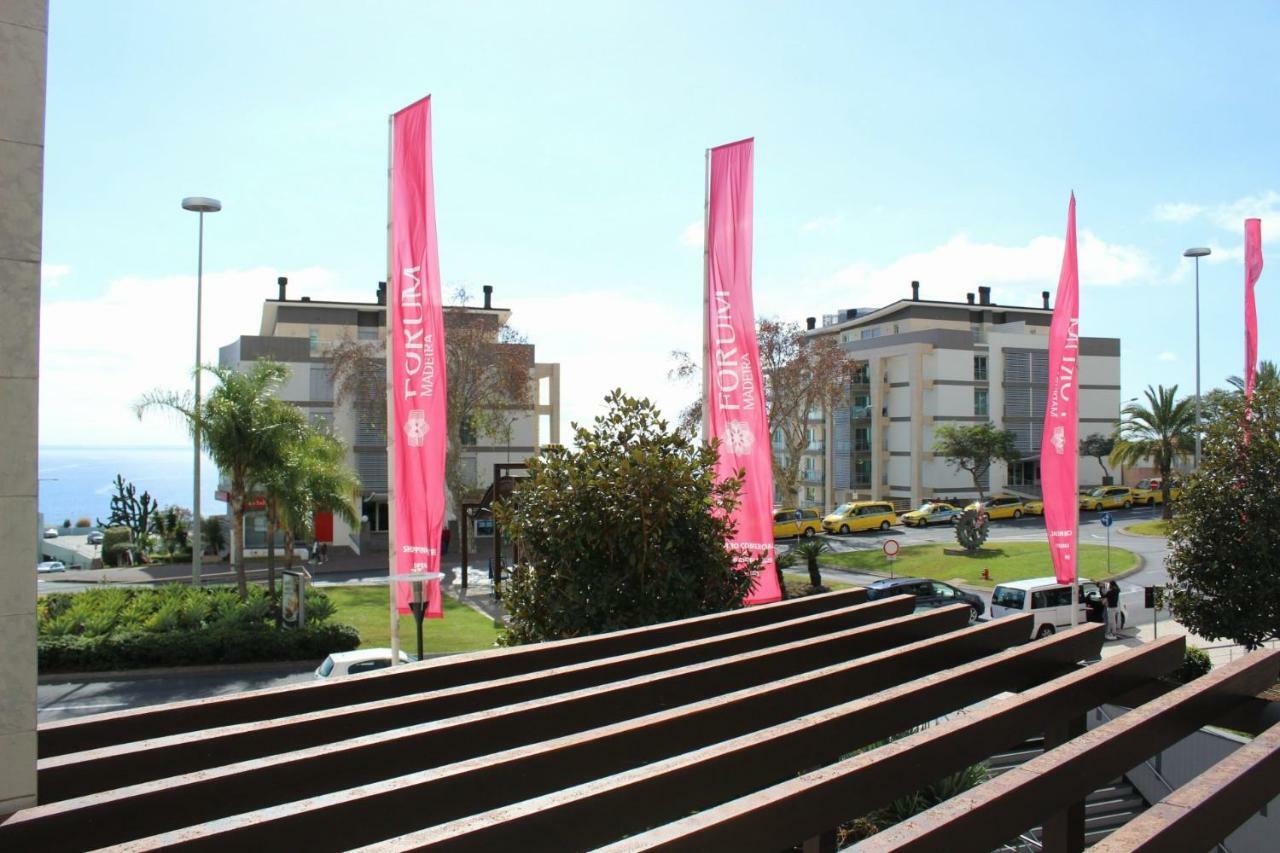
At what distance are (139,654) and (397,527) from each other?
41.6 ft

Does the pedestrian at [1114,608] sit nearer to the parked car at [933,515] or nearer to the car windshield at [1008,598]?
the car windshield at [1008,598]

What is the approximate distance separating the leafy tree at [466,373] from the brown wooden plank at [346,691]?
3625 cm

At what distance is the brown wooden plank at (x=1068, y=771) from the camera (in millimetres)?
2668

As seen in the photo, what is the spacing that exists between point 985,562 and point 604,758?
37881 mm

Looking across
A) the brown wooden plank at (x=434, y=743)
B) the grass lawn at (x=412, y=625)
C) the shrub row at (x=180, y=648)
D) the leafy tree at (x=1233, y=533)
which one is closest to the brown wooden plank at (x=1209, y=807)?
the brown wooden plank at (x=434, y=743)

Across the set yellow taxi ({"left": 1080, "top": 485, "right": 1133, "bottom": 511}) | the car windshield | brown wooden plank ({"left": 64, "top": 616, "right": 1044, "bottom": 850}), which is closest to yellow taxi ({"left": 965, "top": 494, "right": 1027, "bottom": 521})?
yellow taxi ({"left": 1080, "top": 485, "right": 1133, "bottom": 511})

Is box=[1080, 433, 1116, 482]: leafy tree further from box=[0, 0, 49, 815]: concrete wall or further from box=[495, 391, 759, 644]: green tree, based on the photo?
box=[0, 0, 49, 815]: concrete wall

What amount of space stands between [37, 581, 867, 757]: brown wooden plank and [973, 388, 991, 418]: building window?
63.3 meters

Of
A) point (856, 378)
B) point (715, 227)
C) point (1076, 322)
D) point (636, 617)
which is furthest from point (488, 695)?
point (856, 378)

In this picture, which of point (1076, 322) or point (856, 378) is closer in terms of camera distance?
point (1076, 322)

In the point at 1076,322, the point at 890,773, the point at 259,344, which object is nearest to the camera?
the point at 890,773

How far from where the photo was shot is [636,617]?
8.70 m

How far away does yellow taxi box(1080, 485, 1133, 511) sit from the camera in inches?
2334

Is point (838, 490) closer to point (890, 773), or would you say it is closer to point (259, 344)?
point (259, 344)
